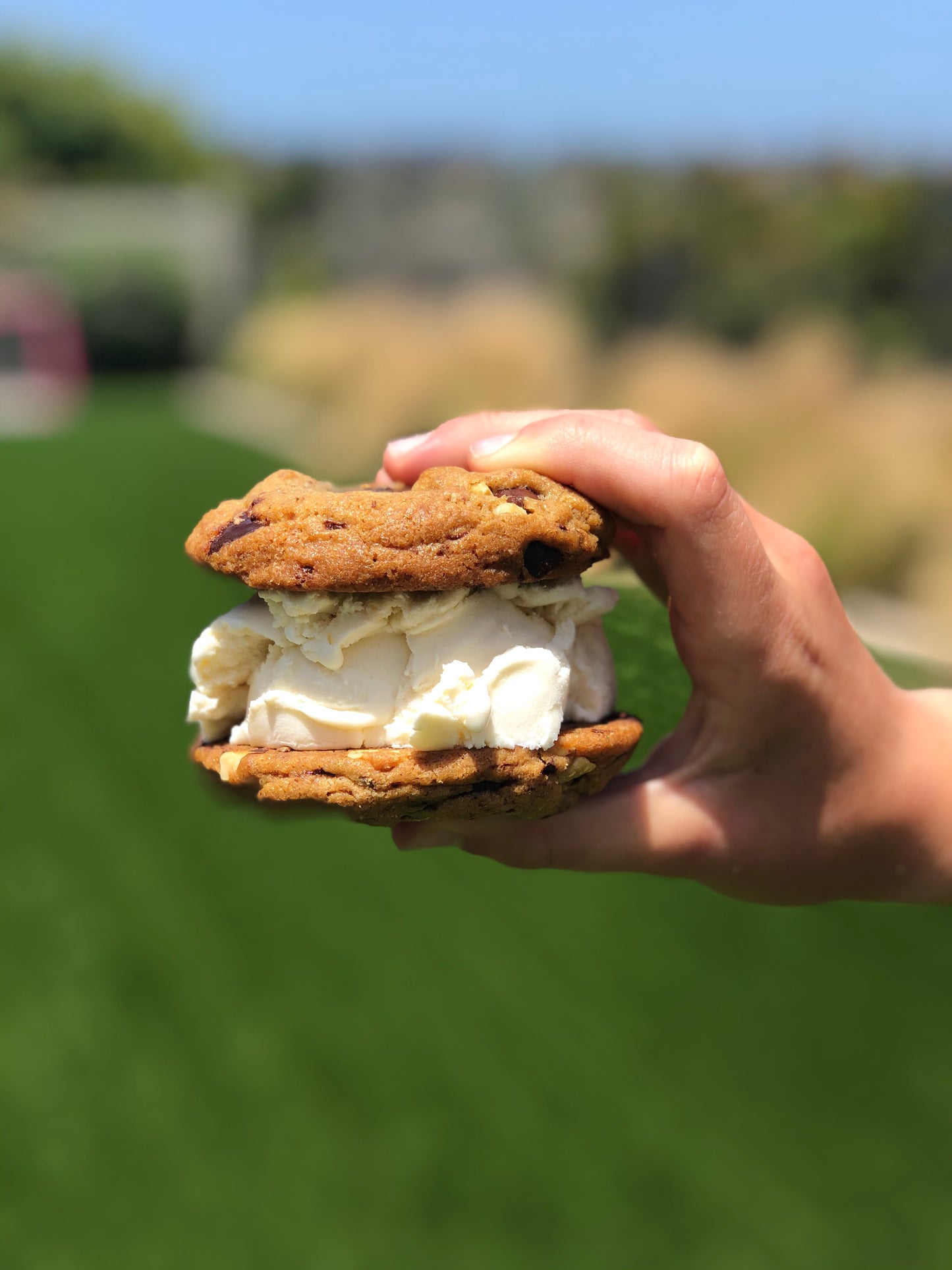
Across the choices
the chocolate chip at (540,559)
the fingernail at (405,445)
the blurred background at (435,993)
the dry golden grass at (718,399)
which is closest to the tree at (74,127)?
the dry golden grass at (718,399)

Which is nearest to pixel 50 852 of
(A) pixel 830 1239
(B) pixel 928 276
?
(A) pixel 830 1239

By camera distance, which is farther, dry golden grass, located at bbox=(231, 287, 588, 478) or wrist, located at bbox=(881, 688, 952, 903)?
dry golden grass, located at bbox=(231, 287, 588, 478)

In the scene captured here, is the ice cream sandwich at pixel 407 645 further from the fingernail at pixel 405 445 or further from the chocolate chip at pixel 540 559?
the fingernail at pixel 405 445

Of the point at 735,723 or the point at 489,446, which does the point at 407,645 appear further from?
the point at 735,723

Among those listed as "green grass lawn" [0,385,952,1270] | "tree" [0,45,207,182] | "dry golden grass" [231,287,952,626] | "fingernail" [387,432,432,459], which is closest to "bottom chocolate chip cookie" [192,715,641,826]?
"fingernail" [387,432,432,459]

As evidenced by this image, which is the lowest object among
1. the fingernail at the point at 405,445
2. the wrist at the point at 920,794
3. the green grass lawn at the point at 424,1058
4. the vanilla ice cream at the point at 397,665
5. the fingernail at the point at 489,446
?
the green grass lawn at the point at 424,1058

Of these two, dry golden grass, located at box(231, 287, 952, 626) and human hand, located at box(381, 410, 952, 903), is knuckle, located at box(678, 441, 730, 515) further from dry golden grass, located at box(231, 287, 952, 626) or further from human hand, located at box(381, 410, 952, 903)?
dry golden grass, located at box(231, 287, 952, 626)

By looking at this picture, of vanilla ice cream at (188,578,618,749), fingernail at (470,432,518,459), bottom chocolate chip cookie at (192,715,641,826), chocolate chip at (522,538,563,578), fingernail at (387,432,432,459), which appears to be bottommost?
bottom chocolate chip cookie at (192,715,641,826)
